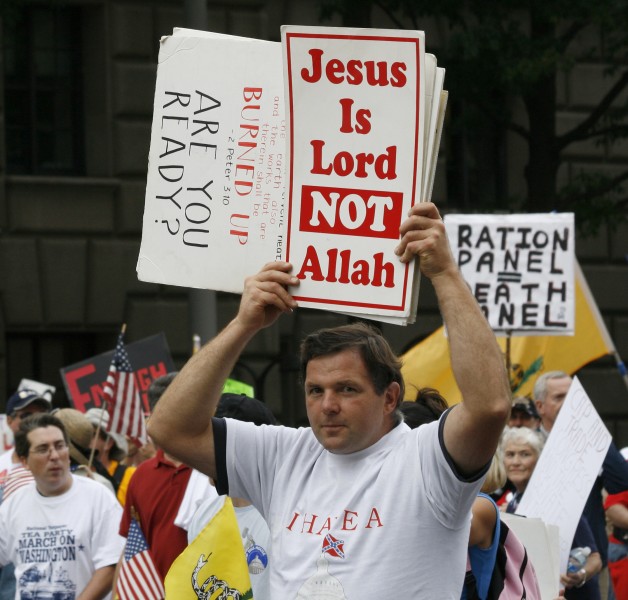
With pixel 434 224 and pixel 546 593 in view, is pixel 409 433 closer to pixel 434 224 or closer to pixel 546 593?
pixel 434 224

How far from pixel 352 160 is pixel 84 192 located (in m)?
13.4

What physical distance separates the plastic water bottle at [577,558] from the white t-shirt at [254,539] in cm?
160

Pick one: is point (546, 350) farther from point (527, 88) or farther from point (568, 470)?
point (568, 470)

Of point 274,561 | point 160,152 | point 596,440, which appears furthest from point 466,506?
point 596,440

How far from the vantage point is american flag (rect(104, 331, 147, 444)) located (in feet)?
34.9

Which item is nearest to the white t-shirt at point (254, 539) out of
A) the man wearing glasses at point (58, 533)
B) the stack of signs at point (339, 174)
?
the stack of signs at point (339, 174)

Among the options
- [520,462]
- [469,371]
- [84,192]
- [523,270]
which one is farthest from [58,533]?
[84,192]

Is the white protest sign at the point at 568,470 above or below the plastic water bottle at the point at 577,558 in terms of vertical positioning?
above

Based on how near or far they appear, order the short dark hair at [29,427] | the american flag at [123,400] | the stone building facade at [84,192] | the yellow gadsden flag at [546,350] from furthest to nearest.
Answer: the stone building facade at [84,192], the yellow gadsden flag at [546,350], the american flag at [123,400], the short dark hair at [29,427]

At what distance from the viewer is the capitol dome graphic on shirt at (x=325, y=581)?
3.94 metres

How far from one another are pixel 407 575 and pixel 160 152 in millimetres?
1614

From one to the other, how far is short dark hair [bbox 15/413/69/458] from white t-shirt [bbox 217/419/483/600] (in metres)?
3.86

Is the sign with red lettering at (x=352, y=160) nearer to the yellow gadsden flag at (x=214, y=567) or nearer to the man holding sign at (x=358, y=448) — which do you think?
the man holding sign at (x=358, y=448)

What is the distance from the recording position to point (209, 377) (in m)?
4.24
